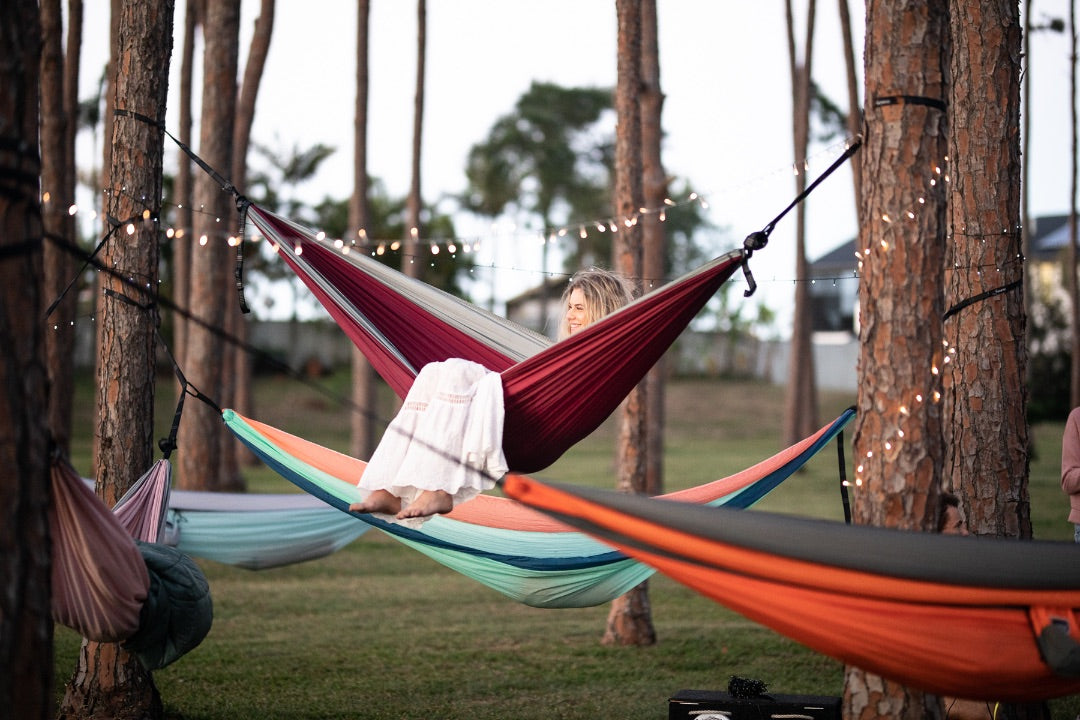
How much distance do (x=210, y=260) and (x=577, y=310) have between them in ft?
13.2

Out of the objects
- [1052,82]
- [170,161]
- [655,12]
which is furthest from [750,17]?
[170,161]

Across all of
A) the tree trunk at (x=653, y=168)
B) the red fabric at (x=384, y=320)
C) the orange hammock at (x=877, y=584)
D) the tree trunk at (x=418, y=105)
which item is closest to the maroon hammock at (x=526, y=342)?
the red fabric at (x=384, y=320)

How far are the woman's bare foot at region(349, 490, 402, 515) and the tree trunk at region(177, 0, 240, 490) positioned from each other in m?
3.87

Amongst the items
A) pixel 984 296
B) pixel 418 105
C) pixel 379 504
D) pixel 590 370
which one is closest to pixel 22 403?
pixel 379 504

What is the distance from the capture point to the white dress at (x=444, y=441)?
2422 millimetres

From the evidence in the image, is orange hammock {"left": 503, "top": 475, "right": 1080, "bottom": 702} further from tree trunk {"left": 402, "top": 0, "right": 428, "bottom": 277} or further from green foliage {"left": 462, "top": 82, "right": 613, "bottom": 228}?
green foliage {"left": 462, "top": 82, "right": 613, "bottom": 228}

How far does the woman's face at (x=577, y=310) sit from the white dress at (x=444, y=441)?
90cm

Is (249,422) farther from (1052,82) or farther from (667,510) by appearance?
(1052,82)

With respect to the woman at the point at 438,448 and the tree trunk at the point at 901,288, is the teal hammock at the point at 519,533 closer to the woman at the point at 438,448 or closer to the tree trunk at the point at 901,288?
the woman at the point at 438,448

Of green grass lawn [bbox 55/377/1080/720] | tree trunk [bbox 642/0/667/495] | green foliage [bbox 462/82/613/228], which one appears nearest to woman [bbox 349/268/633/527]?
green grass lawn [bbox 55/377/1080/720]

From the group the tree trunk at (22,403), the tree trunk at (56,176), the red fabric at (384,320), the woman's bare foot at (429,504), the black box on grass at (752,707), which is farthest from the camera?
the tree trunk at (56,176)

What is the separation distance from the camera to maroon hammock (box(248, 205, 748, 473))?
252 centimetres

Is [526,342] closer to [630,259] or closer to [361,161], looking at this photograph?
[630,259]

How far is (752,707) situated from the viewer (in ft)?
8.92
